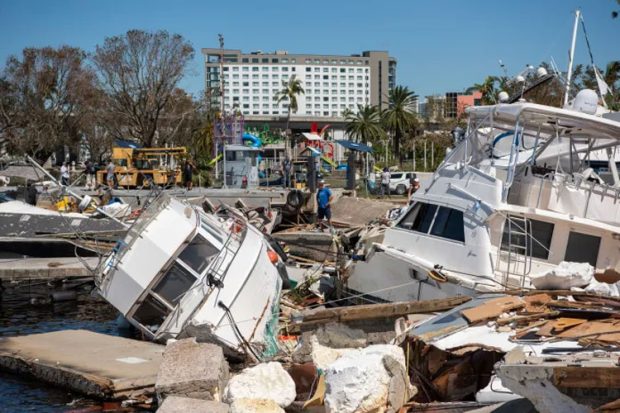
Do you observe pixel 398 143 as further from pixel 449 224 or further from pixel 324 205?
pixel 449 224

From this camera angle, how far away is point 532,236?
13.7m

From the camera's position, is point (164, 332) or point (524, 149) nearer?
point (164, 332)

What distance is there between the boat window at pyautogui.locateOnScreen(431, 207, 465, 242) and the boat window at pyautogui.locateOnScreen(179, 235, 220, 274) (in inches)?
156

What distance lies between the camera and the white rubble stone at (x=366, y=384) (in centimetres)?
886

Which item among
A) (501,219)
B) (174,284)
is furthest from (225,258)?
(501,219)

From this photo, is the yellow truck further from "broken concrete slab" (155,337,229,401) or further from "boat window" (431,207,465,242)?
"broken concrete slab" (155,337,229,401)

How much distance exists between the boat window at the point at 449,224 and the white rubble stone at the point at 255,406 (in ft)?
19.6

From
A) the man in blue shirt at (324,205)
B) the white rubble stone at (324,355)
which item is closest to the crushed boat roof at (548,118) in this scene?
the white rubble stone at (324,355)

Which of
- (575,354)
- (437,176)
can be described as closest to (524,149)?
(437,176)

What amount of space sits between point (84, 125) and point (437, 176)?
60.9 meters

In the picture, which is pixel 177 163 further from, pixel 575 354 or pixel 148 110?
pixel 575 354

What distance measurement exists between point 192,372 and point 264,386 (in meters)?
0.96

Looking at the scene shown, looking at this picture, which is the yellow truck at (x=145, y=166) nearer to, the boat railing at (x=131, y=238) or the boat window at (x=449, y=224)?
the boat railing at (x=131, y=238)

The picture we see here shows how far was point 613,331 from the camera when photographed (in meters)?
8.86
